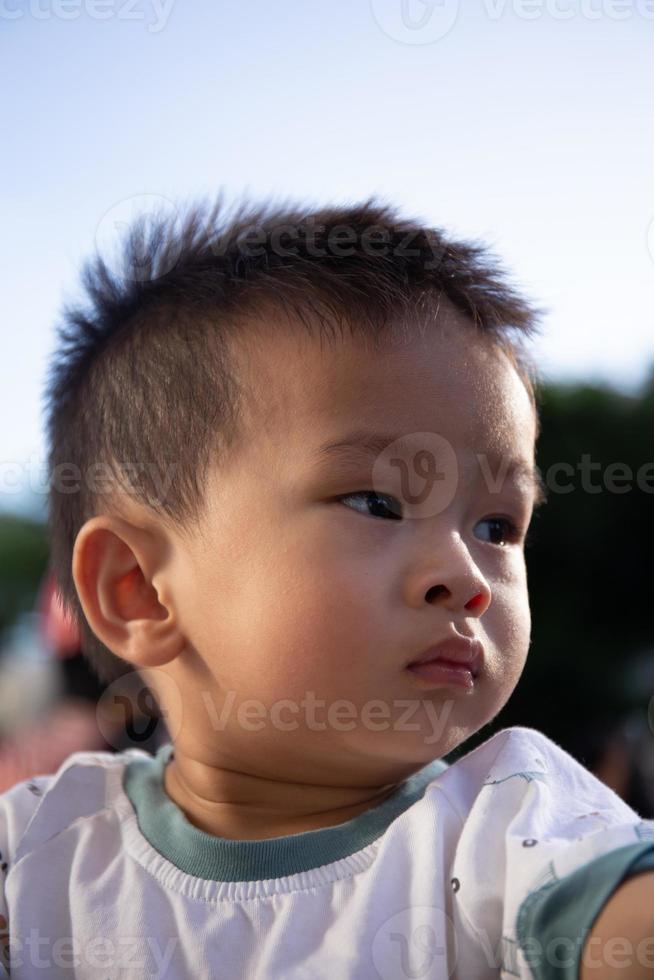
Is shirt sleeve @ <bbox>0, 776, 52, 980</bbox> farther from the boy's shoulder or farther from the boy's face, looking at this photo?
the boy's face

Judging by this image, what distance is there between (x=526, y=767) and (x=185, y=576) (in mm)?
477

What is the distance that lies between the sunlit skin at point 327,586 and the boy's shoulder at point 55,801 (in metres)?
0.15

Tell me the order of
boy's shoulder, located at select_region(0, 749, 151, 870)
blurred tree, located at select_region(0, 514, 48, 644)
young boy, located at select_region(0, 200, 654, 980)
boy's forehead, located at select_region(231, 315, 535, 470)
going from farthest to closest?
blurred tree, located at select_region(0, 514, 48, 644)
boy's shoulder, located at select_region(0, 749, 151, 870)
boy's forehead, located at select_region(231, 315, 535, 470)
young boy, located at select_region(0, 200, 654, 980)

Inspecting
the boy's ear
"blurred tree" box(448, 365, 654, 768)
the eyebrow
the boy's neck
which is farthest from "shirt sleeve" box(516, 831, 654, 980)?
"blurred tree" box(448, 365, 654, 768)

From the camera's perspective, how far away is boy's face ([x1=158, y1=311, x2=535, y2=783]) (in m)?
1.12

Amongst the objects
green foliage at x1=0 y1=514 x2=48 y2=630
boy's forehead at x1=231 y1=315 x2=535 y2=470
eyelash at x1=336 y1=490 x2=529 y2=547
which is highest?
boy's forehead at x1=231 y1=315 x2=535 y2=470

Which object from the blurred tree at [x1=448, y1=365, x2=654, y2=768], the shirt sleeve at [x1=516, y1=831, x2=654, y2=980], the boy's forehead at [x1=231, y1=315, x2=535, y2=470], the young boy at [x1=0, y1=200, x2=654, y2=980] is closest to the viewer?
the shirt sleeve at [x1=516, y1=831, x2=654, y2=980]

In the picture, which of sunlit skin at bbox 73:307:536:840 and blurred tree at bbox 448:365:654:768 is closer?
sunlit skin at bbox 73:307:536:840

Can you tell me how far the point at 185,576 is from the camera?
1296 mm

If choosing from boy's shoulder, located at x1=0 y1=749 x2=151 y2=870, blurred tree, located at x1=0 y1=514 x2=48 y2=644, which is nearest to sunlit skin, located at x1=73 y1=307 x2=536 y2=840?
boy's shoulder, located at x1=0 y1=749 x2=151 y2=870

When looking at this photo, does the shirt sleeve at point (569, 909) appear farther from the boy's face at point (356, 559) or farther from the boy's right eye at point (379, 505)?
the boy's right eye at point (379, 505)

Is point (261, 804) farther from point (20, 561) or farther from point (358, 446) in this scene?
point (20, 561)

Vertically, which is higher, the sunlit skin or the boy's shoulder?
the sunlit skin

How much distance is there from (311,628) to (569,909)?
1.36ft
